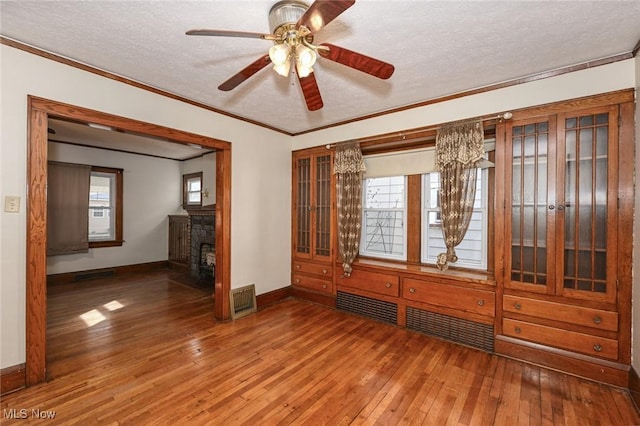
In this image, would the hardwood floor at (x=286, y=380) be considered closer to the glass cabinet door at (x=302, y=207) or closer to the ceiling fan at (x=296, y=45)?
the glass cabinet door at (x=302, y=207)

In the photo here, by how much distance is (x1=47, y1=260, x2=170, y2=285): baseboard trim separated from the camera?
5043mm

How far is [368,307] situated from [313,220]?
1.50 metres

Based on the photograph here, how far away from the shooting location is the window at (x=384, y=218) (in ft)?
12.5

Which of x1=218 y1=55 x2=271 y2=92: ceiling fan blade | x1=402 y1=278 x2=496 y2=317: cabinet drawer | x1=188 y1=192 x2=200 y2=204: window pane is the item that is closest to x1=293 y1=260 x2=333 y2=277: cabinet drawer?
x1=402 y1=278 x2=496 y2=317: cabinet drawer

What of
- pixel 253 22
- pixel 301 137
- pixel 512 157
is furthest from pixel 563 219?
pixel 301 137

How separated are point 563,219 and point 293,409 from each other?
2.75 meters

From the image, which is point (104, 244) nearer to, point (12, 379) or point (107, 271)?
point (107, 271)

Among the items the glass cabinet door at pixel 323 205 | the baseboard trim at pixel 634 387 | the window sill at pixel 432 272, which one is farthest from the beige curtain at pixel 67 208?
the baseboard trim at pixel 634 387

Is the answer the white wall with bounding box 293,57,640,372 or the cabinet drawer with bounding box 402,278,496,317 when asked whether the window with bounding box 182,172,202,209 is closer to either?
the white wall with bounding box 293,57,640,372

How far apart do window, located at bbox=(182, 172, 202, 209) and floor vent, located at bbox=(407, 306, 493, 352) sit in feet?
17.1

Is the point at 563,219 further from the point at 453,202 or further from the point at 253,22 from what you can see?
the point at 253,22

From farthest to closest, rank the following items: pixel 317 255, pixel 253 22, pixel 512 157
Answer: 1. pixel 317 255
2. pixel 512 157
3. pixel 253 22

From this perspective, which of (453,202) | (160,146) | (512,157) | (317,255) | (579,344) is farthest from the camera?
(160,146)

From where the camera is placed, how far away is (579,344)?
2320 mm
